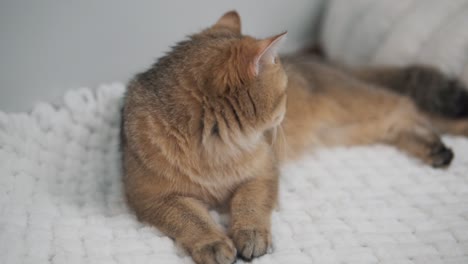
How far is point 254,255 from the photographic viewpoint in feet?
3.89

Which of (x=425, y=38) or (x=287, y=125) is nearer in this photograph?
(x=287, y=125)

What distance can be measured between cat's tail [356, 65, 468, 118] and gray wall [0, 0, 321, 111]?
766 millimetres

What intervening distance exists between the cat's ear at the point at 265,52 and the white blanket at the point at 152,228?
50 centimetres

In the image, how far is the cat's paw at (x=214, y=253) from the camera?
113 centimetres

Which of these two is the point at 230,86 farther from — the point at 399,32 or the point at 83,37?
the point at 399,32

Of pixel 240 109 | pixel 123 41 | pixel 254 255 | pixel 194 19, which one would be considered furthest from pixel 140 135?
pixel 194 19

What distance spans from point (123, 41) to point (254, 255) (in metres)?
1.21

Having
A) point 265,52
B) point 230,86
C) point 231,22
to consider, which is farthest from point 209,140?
point 231,22

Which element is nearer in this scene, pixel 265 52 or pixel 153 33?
pixel 265 52

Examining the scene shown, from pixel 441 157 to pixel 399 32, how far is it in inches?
29.9

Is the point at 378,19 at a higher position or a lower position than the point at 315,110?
higher

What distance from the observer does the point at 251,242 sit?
3.91 ft

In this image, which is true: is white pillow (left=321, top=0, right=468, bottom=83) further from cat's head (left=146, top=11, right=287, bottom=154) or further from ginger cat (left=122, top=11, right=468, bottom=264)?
cat's head (left=146, top=11, right=287, bottom=154)

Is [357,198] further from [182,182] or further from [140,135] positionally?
[140,135]
